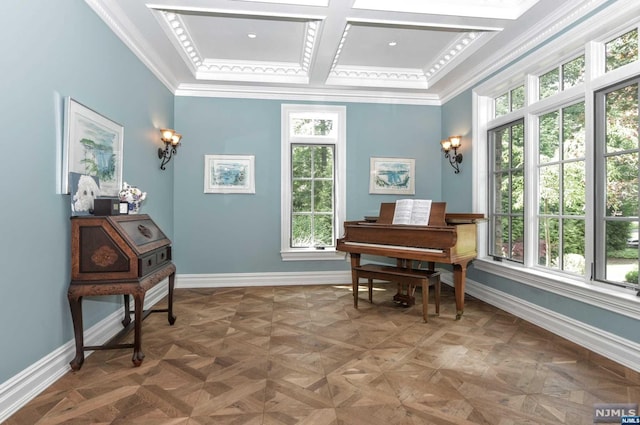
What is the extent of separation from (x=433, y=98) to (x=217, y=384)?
5088mm

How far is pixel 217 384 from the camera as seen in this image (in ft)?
7.70

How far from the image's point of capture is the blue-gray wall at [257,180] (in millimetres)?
5180

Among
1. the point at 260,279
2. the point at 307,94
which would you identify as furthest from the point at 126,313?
the point at 307,94

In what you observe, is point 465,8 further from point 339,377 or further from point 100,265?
point 100,265

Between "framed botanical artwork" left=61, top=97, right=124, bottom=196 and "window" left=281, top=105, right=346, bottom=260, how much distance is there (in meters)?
2.48

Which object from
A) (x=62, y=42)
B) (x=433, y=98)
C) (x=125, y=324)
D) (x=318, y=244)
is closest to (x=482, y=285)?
(x=318, y=244)

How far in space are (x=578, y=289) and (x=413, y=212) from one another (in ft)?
5.48

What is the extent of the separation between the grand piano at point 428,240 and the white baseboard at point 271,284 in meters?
0.75

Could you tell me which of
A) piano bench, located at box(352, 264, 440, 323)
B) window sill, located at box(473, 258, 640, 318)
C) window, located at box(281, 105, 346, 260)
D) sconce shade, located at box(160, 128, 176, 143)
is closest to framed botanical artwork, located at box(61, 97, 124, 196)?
sconce shade, located at box(160, 128, 176, 143)

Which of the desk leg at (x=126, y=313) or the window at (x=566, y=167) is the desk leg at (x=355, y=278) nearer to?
the window at (x=566, y=167)

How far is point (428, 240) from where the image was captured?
366 centimetres

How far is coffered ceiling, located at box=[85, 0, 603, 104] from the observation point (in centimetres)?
323

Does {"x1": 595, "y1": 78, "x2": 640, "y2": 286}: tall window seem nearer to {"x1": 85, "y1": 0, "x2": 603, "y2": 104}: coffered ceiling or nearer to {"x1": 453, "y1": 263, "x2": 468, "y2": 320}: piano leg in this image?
{"x1": 85, "y1": 0, "x2": 603, "y2": 104}: coffered ceiling

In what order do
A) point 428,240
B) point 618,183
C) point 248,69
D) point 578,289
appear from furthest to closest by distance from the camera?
point 248,69 < point 428,240 < point 578,289 < point 618,183
